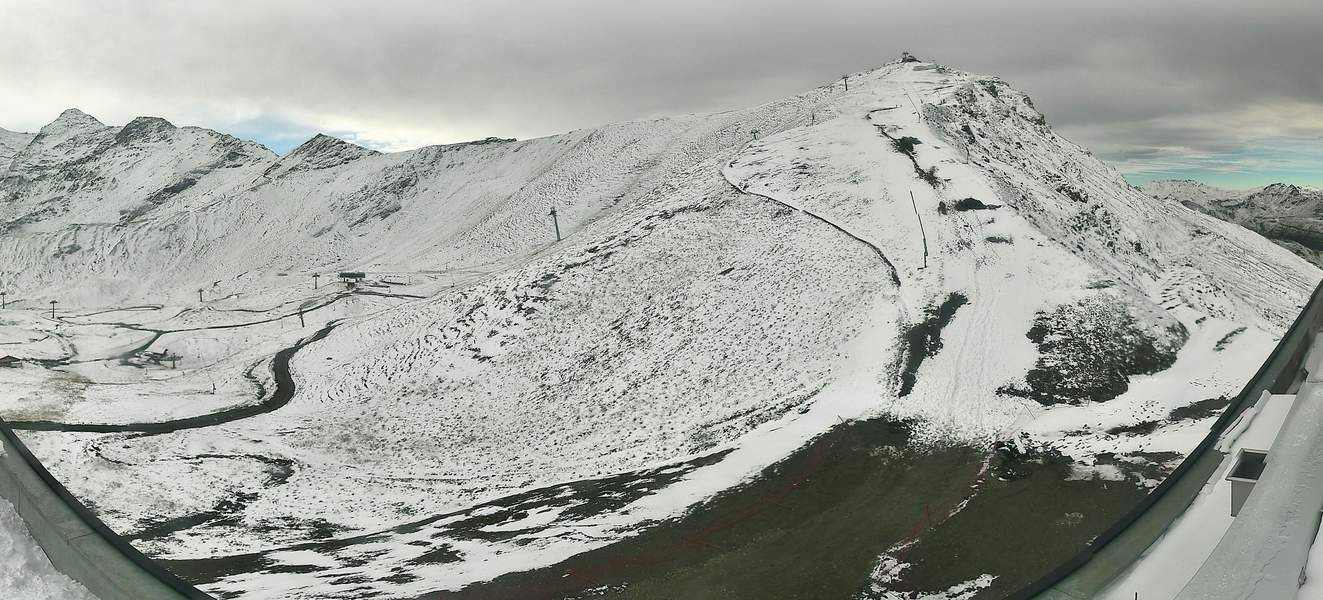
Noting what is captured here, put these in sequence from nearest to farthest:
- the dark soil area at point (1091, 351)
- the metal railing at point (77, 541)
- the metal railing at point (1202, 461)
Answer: the metal railing at point (77, 541)
the metal railing at point (1202, 461)
the dark soil area at point (1091, 351)

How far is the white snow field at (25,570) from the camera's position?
17.0 ft

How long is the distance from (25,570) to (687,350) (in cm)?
3016

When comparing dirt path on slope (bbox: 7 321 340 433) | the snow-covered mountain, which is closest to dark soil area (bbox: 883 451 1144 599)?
dirt path on slope (bbox: 7 321 340 433)

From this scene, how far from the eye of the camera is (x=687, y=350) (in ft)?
115

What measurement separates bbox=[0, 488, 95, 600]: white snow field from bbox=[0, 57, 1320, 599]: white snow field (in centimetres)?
1375

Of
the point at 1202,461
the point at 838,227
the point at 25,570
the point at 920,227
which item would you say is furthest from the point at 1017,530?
the point at 838,227

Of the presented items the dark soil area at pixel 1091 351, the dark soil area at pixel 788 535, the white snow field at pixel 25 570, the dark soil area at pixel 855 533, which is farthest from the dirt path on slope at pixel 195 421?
the dark soil area at pixel 1091 351

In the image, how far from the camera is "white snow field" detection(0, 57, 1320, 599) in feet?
79.6

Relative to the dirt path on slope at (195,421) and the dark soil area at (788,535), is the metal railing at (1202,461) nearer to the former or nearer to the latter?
the dark soil area at (788,535)

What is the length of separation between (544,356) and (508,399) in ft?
11.7

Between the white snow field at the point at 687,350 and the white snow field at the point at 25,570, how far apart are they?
13.8 meters

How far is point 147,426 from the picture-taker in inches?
1412

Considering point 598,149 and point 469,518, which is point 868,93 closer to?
point 598,149

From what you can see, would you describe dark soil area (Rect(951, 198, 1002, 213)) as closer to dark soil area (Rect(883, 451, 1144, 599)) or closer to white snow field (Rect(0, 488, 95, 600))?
dark soil area (Rect(883, 451, 1144, 599))
